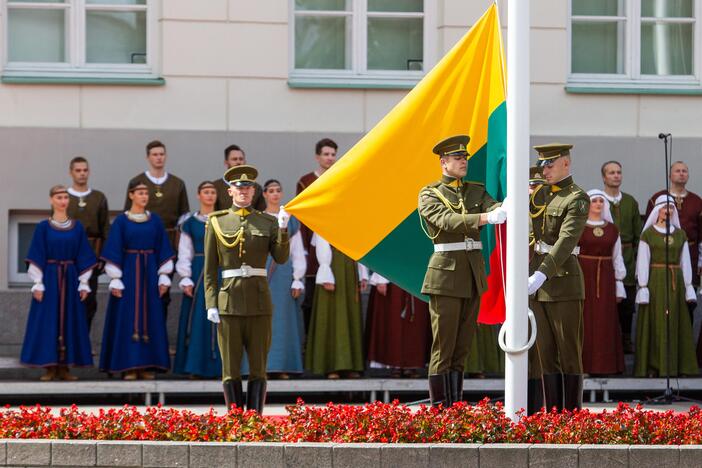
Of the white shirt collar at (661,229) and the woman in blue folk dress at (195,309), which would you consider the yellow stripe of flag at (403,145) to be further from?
the white shirt collar at (661,229)

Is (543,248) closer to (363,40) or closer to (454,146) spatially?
(454,146)

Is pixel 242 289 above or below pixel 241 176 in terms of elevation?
below

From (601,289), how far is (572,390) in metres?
3.66

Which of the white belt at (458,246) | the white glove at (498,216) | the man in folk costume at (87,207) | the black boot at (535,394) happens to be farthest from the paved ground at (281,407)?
the white glove at (498,216)

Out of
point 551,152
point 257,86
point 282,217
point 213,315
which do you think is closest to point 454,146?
point 551,152

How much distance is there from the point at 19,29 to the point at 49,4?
389 mm

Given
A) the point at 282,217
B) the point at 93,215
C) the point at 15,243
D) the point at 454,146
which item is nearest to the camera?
the point at 454,146

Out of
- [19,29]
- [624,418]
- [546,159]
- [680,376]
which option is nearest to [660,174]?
[680,376]

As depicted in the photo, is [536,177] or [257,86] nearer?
[536,177]

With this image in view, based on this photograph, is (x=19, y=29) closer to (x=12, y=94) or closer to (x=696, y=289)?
(x=12, y=94)

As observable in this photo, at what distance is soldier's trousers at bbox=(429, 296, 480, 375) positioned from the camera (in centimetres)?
1112

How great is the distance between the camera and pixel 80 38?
659 inches

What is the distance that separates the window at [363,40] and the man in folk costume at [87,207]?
259 centimetres

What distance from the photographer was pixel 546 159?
11570 millimetres
